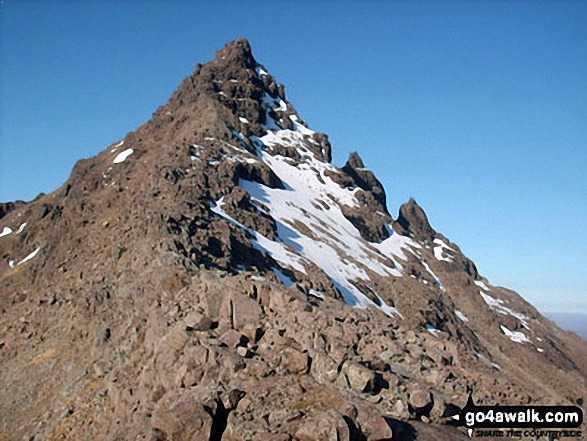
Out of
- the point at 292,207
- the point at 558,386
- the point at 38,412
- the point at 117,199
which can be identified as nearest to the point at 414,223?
the point at 292,207

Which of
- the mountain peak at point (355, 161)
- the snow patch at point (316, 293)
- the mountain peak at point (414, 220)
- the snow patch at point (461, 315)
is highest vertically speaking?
the mountain peak at point (355, 161)

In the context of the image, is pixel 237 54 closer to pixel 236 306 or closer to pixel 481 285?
pixel 481 285

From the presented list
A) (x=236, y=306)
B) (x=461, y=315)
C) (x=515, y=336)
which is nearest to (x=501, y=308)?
(x=515, y=336)

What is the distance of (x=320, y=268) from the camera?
64.1 m

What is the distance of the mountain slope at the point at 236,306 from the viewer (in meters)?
18.5

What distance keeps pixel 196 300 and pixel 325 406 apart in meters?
11.3

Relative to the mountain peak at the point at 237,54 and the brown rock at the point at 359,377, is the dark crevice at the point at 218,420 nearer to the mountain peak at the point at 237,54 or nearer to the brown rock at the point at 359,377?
the brown rock at the point at 359,377

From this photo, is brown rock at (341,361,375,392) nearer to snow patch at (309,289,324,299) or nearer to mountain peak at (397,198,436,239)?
snow patch at (309,289,324,299)

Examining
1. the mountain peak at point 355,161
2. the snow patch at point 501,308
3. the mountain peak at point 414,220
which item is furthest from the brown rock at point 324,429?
the mountain peak at point 355,161

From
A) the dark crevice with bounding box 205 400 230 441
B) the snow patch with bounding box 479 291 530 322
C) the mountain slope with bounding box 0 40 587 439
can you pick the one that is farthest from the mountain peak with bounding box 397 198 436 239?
the dark crevice with bounding box 205 400 230 441

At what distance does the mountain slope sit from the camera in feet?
60.6

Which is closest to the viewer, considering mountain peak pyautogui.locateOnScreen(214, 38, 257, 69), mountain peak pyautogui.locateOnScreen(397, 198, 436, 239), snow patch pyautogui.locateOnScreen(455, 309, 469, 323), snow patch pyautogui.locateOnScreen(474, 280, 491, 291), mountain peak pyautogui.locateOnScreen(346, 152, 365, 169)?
snow patch pyautogui.locateOnScreen(455, 309, 469, 323)

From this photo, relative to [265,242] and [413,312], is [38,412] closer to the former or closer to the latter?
[265,242]

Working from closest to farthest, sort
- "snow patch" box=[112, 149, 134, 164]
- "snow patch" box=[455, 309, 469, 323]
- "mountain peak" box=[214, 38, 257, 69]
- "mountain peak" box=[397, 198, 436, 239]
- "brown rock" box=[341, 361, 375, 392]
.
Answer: "brown rock" box=[341, 361, 375, 392], "snow patch" box=[112, 149, 134, 164], "snow patch" box=[455, 309, 469, 323], "mountain peak" box=[214, 38, 257, 69], "mountain peak" box=[397, 198, 436, 239]
